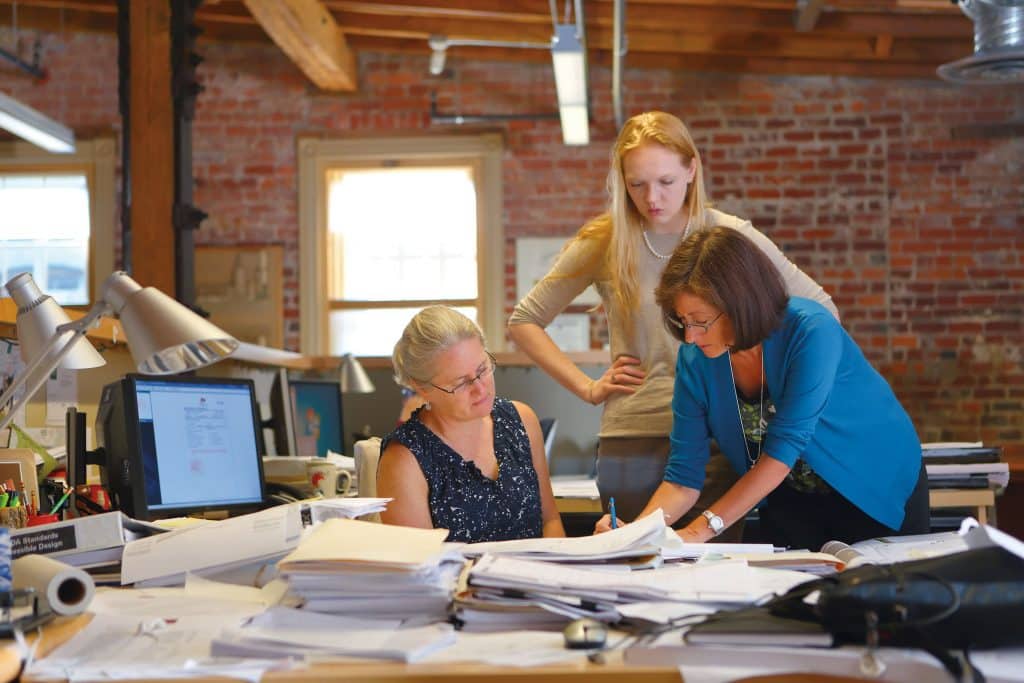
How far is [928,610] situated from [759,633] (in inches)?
6.6

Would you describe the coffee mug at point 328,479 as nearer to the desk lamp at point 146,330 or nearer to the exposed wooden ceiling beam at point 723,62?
the desk lamp at point 146,330

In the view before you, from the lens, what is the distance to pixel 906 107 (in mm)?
7273

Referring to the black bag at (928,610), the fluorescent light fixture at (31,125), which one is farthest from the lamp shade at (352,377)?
the black bag at (928,610)

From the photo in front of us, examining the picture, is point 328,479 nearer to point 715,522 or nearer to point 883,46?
point 715,522

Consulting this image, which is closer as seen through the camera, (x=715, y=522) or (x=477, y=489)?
(x=715, y=522)

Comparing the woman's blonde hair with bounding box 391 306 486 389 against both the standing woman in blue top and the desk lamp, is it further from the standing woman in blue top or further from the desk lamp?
the desk lamp

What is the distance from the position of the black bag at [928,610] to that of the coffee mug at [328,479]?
184 centimetres

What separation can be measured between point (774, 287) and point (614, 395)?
2.04 ft

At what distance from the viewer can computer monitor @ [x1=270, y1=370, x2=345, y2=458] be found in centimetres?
405

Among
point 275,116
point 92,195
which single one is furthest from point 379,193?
point 92,195

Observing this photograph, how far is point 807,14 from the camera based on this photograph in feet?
20.0

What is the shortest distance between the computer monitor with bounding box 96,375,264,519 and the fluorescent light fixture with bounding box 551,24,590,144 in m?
2.62

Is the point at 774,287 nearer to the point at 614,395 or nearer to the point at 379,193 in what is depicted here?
the point at 614,395

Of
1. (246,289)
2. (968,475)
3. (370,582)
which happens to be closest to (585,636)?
(370,582)
